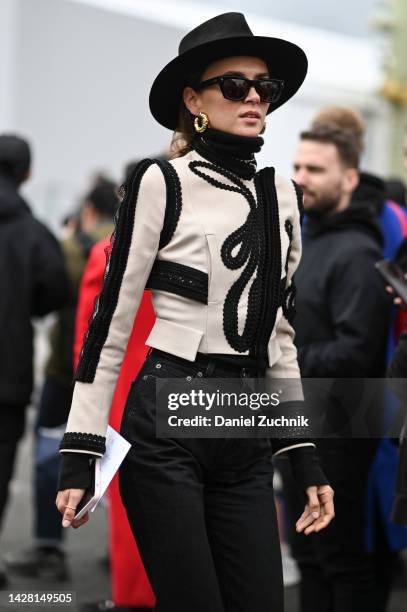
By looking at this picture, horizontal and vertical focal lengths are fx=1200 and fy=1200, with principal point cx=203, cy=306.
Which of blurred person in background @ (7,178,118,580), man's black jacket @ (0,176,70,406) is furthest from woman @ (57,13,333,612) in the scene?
blurred person in background @ (7,178,118,580)

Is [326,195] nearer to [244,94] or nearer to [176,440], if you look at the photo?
[244,94]

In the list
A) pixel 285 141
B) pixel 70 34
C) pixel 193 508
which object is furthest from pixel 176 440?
pixel 70 34

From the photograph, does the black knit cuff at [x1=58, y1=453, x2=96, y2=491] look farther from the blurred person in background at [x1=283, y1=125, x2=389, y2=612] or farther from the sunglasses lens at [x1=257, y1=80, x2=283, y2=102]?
the blurred person in background at [x1=283, y1=125, x2=389, y2=612]

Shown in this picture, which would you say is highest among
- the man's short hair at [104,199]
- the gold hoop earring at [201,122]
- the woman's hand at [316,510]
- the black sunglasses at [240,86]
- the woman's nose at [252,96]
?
the black sunglasses at [240,86]

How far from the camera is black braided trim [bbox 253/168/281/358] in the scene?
119 inches

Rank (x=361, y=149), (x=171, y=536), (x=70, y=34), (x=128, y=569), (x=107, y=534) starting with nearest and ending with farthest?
1. (x=171, y=536)
2. (x=128, y=569)
3. (x=361, y=149)
4. (x=107, y=534)
5. (x=70, y=34)

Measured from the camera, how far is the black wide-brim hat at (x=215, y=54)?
3.03 m

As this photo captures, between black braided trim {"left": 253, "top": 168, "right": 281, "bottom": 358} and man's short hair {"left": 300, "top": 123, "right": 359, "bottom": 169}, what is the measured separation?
1.93m

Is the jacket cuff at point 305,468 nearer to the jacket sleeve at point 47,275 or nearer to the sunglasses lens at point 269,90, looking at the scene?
the sunglasses lens at point 269,90

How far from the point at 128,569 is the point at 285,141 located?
14.6 m

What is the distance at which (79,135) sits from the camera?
20672mm

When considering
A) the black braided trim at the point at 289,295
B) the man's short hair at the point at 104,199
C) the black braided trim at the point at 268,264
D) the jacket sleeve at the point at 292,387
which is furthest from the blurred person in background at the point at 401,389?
the man's short hair at the point at 104,199

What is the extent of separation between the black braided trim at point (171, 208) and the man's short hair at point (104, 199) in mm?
3914

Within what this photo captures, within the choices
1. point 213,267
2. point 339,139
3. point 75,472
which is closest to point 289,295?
point 213,267
